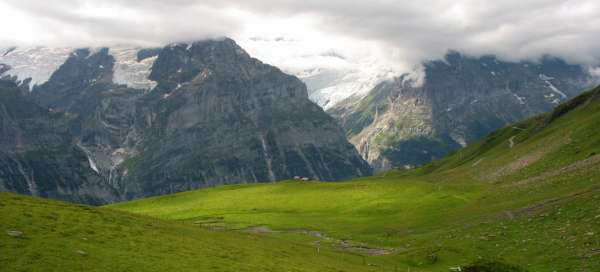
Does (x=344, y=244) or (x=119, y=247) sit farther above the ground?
(x=119, y=247)

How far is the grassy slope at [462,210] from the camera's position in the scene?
65.0m

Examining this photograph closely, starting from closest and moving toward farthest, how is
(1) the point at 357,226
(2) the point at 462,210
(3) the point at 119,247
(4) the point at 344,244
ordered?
(3) the point at 119,247, (4) the point at 344,244, (2) the point at 462,210, (1) the point at 357,226

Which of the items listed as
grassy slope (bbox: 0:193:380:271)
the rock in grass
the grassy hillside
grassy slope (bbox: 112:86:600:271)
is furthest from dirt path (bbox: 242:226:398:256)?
the rock in grass

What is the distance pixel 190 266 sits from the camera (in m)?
45.8

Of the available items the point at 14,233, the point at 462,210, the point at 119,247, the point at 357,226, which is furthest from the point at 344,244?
the point at 14,233

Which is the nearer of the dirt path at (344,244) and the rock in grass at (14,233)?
the rock in grass at (14,233)

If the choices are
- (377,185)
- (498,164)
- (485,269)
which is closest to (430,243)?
(485,269)

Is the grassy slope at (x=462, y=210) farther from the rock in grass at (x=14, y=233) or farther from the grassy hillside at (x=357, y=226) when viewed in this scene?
the rock in grass at (x=14, y=233)

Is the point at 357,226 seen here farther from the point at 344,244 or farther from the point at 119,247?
the point at 119,247

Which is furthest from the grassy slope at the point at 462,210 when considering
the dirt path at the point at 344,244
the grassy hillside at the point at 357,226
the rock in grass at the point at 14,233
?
the rock in grass at the point at 14,233

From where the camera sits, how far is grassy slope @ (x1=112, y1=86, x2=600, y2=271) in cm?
6500

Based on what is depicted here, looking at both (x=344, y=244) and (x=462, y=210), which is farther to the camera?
(x=462, y=210)

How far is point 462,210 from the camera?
100250 mm

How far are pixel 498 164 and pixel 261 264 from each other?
369 ft
